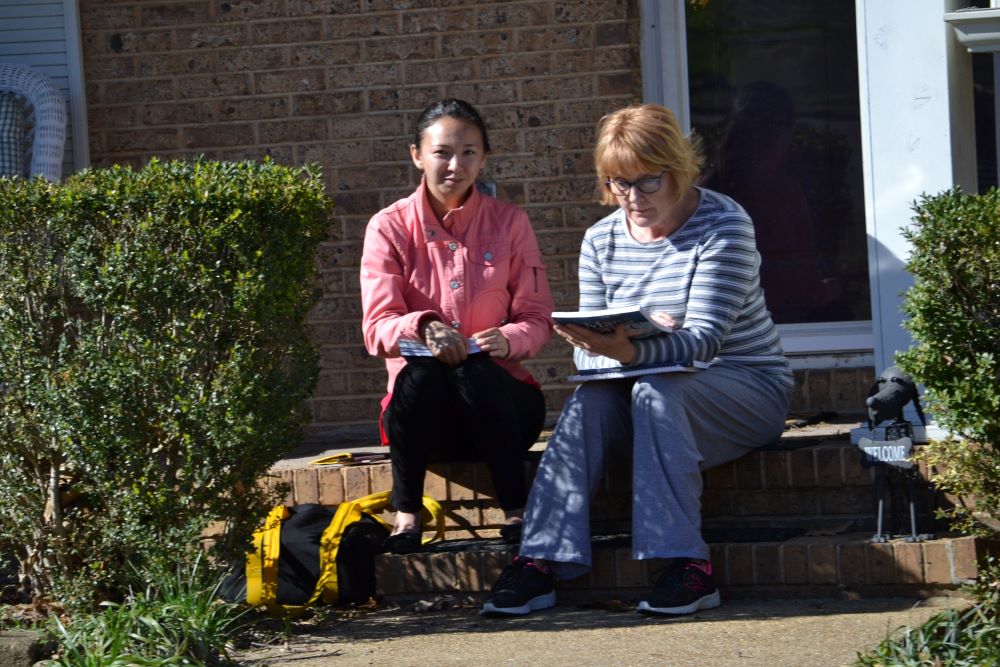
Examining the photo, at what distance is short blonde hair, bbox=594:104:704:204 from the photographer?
4441 mm

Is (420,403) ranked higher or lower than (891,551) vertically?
higher

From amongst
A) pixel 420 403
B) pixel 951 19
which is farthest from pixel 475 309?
pixel 951 19

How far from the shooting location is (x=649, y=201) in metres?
4.49

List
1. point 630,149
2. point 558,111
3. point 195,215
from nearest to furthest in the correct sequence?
point 195,215 → point 630,149 → point 558,111

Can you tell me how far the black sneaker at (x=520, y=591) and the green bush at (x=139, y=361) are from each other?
80 centimetres

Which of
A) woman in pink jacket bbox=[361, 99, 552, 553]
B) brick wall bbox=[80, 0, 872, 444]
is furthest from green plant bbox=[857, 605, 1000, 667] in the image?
brick wall bbox=[80, 0, 872, 444]

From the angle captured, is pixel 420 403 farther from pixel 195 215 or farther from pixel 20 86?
pixel 20 86

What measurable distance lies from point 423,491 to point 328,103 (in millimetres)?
2259

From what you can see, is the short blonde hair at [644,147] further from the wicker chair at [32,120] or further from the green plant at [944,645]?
the wicker chair at [32,120]

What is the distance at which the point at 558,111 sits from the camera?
612 centimetres

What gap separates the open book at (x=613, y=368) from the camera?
4.29m

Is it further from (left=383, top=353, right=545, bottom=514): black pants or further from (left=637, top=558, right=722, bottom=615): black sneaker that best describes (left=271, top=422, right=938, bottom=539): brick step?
(left=637, top=558, right=722, bottom=615): black sneaker

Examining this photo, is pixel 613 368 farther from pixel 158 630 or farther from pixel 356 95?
pixel 356 95

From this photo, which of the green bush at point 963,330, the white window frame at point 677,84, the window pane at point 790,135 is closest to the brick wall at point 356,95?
the white window frame at point 677,84
